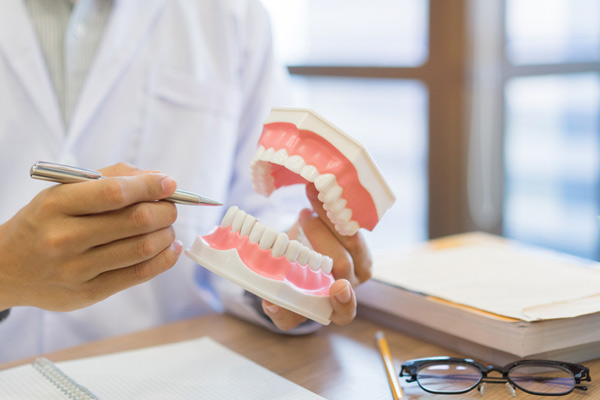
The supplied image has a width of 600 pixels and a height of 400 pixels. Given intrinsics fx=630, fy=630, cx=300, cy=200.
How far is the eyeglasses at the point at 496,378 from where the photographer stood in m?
0.65

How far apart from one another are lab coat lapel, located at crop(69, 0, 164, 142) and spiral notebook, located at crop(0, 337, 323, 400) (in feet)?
1.31

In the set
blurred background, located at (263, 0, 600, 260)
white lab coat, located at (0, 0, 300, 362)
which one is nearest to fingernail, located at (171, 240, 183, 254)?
white lab coat, located at (0, 0, 300, 362)

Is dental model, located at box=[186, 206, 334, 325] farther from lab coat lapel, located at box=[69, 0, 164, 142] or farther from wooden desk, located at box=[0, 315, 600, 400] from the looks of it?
lab coat lapel, located at box=[69, 0, 164, 142]

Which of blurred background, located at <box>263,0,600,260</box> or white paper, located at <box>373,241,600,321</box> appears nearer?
white paper, located at <box>373,241,600,321</box>

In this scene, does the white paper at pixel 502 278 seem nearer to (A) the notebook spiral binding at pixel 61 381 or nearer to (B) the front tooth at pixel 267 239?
(B) the front tooth at pixel 267 239

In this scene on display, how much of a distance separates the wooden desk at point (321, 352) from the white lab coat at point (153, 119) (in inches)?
2.5

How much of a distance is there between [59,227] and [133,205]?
0.23ft

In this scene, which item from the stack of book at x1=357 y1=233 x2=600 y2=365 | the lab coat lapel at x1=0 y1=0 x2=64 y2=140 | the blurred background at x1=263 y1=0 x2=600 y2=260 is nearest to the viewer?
the stack of book at x1=357 y1=233 x2=600 y2=365

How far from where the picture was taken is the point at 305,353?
78 centimetres

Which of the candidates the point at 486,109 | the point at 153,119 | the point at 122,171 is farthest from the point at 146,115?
the point at 486,109

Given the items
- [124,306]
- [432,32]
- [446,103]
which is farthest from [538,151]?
[124,306]

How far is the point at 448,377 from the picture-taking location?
68cm

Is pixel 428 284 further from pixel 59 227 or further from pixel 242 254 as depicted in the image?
pixel 59 227

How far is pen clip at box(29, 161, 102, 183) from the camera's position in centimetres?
57
